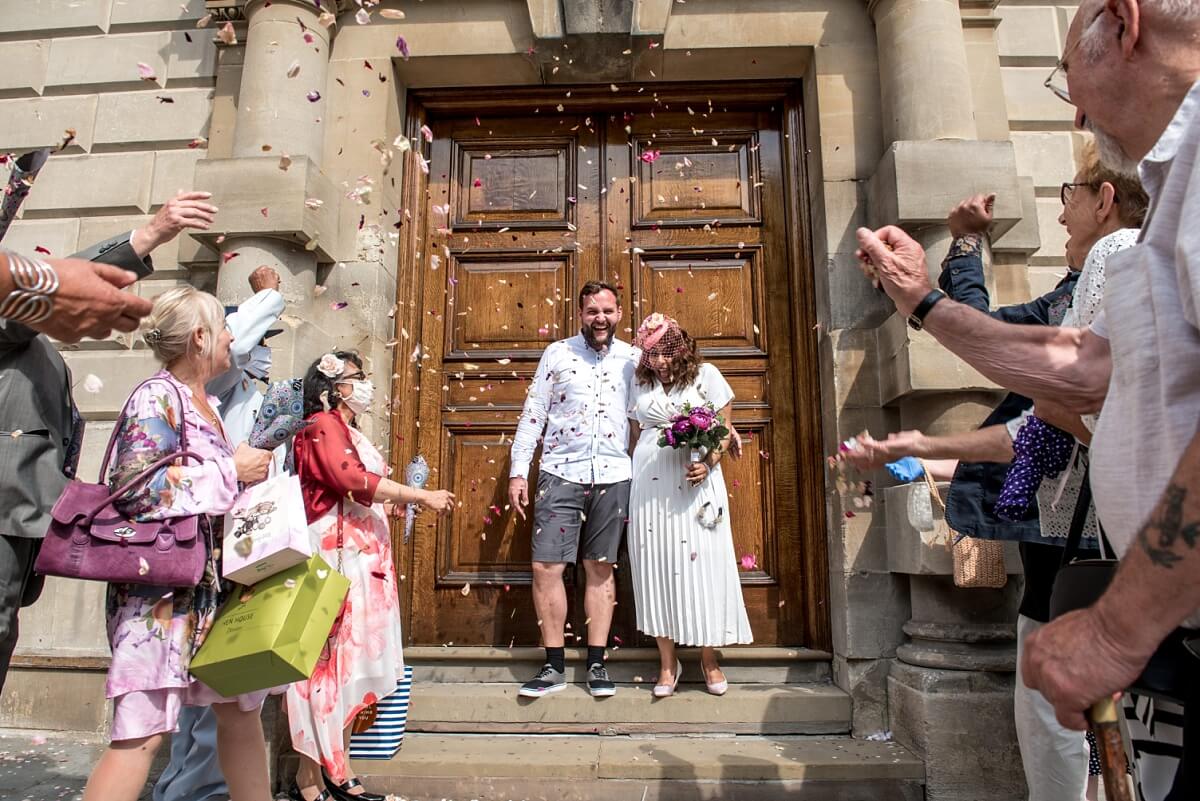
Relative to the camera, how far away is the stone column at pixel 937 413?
145 inches

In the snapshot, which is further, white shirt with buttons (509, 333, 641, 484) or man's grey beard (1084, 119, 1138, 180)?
white shirt with buttons (509, 333, 641, 484)

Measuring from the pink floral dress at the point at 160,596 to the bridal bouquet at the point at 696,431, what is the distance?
2.32 meters

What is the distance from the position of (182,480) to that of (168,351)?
0.52m

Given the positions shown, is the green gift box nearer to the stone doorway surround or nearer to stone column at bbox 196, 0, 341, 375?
stone column at bbox 196, 0, 341, 375

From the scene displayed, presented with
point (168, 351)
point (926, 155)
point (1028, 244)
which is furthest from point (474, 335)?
point (1028, 244)

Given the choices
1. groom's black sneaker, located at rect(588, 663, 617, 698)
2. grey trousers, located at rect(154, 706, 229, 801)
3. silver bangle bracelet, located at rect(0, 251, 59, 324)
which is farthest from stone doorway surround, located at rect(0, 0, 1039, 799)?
silver bangle bracelet, located at rect(0, 251, 59, 324)

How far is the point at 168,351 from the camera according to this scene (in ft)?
9.24

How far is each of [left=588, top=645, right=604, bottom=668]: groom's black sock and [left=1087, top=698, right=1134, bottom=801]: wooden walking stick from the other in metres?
3.36

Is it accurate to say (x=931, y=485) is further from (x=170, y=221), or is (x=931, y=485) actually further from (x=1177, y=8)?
(x=170, y=221)

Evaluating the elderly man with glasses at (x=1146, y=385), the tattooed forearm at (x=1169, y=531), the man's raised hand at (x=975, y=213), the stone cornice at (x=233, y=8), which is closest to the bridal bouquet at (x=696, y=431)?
the man's raised hand at (x=975, y=213)

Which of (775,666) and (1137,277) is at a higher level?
(1137,277)

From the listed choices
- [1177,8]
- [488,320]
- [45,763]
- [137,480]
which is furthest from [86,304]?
[488,320]

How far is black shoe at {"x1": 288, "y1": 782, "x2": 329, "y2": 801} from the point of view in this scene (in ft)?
11.8

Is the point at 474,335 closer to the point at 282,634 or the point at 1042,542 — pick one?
the point at 282,634
